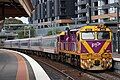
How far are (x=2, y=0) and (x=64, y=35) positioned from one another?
9.43 metres

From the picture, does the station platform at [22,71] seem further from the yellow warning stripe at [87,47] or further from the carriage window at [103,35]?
the carriage window at [103,35]

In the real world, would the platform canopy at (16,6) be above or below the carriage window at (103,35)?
above

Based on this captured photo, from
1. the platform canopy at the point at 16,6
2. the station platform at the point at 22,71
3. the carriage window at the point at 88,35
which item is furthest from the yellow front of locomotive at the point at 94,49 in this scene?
the platform canopy at the point at 16,6

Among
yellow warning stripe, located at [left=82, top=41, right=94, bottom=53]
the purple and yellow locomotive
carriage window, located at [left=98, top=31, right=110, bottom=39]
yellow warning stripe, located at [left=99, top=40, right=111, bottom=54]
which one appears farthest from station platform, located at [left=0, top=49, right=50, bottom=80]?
carriage window, located at [left=98, top=31, right=110, bottom=39]

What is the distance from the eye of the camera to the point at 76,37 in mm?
25875

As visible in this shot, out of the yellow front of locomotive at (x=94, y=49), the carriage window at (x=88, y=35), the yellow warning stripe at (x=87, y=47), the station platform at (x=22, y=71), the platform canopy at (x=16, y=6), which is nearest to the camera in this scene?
the station platform at (x=22, y=71)

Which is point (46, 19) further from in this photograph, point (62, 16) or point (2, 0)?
point (2, 0)

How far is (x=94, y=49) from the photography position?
977 inches

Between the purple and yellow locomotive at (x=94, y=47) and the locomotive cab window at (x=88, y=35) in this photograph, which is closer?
the purple and yellow locomotive at (x=94, y=47)

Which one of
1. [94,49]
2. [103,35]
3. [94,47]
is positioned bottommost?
[94,49]

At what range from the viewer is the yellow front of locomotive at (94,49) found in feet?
80.6

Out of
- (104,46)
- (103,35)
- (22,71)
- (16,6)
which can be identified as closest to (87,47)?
(104,46)

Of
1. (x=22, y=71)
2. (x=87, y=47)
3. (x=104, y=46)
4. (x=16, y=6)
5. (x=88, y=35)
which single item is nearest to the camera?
(x=22, y=71)

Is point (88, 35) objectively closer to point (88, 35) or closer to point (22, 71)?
point (88, 35)
